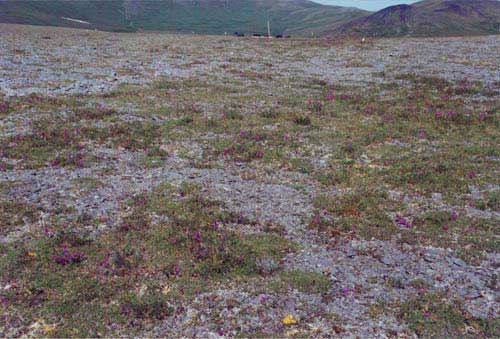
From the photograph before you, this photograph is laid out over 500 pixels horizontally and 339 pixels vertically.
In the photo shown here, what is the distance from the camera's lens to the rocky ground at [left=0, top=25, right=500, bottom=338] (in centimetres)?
1013

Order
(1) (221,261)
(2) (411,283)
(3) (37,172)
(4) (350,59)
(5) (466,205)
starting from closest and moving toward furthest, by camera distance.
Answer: (2) (411,283), (1) (221,261), (5) (466,205), (3) (37,172), (4) (350,59)

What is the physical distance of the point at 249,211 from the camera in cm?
1523

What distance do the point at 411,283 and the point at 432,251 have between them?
2045 millimetres

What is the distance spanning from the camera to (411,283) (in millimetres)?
11234

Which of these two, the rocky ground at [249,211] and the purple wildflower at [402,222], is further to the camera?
the purple wildflower at [402,222]

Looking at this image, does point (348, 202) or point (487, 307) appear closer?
point (487, 307)

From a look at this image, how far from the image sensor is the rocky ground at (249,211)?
10.1 metres

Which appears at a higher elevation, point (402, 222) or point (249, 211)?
point (249, 211)

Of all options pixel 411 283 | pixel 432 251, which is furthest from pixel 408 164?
pixel 411 283

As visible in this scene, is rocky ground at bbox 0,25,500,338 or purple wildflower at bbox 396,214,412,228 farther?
purple wildflower at bbox 396,214,412,228

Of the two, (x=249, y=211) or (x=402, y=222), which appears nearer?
(x=402, y=222)

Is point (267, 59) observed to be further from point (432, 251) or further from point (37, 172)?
point (432, 251)

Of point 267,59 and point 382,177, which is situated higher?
point 267,59

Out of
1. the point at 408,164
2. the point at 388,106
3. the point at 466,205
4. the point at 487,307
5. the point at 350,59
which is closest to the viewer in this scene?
the point at 487,307
